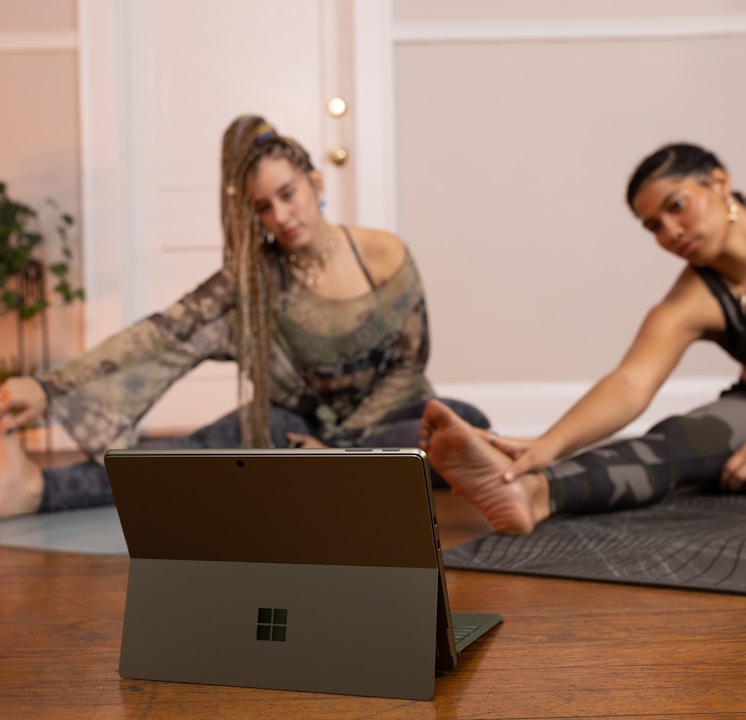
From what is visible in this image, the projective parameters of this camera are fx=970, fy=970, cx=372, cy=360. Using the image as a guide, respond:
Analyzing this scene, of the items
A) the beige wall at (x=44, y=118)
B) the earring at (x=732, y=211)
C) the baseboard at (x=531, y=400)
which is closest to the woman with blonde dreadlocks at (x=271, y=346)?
the earring at (x=732, y=211)

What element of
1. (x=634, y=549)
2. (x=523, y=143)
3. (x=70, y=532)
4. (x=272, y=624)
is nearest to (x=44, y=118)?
(x=523, y=143)

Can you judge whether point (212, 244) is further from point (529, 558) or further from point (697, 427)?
point (529, 558)

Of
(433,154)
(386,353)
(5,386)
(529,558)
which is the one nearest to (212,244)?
(433,154)

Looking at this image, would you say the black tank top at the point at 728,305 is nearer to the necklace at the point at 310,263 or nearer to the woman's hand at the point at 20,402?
the necklace at the point at 310,263

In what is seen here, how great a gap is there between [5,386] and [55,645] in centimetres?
93

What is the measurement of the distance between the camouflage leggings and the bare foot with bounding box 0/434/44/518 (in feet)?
3.34

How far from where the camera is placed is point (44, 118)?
11.3 ft

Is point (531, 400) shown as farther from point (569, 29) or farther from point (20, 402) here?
point (20, 402)

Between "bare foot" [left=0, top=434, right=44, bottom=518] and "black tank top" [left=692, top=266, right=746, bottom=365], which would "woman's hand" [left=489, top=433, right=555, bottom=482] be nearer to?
"black tank top" [left=692, top=266, right=746, bottom=365]

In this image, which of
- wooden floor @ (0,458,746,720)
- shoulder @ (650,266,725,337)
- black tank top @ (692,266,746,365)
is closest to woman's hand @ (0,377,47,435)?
wooden floor @ (0,458,746,720)

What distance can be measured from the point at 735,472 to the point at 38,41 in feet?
9.26

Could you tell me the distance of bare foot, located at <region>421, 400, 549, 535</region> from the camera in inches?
55.1

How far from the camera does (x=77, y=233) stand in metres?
3.44

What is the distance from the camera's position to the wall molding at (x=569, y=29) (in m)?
3.46
